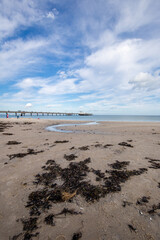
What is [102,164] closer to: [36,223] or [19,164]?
[36,223]

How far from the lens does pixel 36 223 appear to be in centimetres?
288

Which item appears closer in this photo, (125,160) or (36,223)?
(36,223)

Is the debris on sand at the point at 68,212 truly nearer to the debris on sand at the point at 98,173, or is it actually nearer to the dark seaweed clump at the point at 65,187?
the dark seaweed clump at the point at 65,187

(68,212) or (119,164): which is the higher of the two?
(119,164)

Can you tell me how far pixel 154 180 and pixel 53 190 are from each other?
13.7ft

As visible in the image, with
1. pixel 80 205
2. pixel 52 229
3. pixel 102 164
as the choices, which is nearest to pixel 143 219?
pixel 80 205

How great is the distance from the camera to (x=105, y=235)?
262 cm

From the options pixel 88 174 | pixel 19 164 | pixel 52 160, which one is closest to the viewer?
pixel 88 174

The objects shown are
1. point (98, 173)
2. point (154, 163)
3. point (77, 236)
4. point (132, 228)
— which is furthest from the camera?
point (154, 163)

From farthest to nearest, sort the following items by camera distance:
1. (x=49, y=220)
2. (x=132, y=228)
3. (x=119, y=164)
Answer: (x=119, y=164), (x=49, y=220), (x=132, y=228)

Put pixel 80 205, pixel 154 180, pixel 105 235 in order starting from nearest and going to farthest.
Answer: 1. pixel 105 235
2. pixel 80 205
3. pixel 154 180

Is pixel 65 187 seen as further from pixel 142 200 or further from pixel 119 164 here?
pixel 119 164

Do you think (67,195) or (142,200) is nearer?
(142,200)

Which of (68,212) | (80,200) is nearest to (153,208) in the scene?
(80,200)
